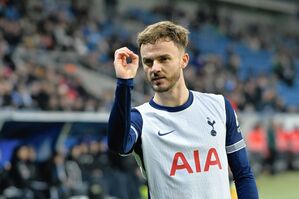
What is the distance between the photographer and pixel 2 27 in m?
13.1

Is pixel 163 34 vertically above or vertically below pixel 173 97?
above

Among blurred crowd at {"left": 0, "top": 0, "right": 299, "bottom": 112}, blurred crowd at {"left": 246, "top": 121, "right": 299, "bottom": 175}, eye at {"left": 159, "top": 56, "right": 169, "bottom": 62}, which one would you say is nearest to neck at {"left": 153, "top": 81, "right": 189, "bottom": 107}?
eye at {"left": 159, "top": 56, "right": 169, "bottom": 62}

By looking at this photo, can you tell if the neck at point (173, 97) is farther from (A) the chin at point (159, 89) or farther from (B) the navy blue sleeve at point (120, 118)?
(B) the navy blue sleeve at point (120, 118)

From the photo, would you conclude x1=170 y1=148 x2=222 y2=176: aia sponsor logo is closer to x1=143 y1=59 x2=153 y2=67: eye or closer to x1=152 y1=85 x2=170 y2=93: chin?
x1=152 y1=85 x2=170 y2=93: chin

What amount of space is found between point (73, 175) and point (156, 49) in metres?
6.80

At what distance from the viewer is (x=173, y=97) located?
3059mm

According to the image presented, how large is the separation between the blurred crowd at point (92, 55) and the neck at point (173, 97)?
6707mm

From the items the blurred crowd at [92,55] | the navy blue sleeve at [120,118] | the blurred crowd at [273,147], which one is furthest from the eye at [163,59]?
the blurred crowd at [273,147]

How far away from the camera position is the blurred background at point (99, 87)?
9.22 m

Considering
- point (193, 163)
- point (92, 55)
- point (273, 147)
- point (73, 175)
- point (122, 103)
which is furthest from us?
point (273, 147)

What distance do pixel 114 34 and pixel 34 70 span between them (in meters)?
5.59

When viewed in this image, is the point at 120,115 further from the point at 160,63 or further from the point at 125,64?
the point at 160,63

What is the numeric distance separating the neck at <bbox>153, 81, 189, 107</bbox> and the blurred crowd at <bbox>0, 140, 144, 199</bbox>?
18.4ft

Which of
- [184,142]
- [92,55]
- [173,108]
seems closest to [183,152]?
[184,142]
